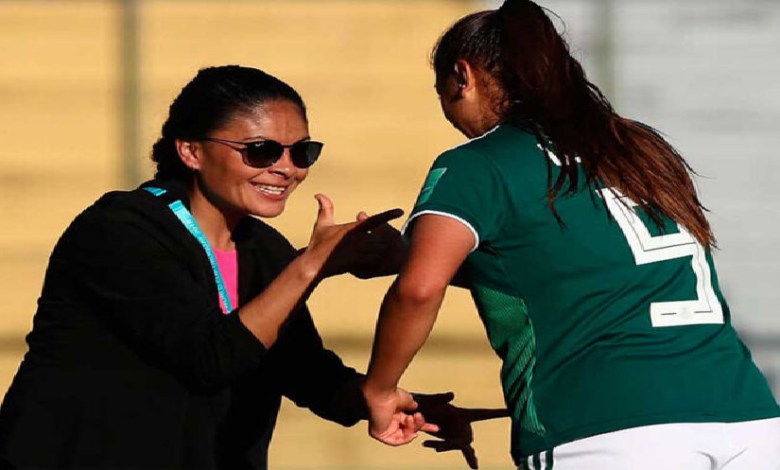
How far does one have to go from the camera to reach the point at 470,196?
2.60 metres

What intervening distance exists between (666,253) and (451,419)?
912mm

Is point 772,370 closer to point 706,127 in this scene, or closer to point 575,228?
point 706,127

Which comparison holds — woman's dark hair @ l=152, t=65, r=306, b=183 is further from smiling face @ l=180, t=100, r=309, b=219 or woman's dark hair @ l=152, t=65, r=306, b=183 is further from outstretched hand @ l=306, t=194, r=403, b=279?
outstretched hand @ l=306, t=194, r=403, b=279

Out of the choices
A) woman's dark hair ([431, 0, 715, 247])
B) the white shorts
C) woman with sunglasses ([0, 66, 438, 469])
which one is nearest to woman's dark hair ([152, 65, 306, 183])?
woman with sunglasses ([0, 66, 438, 469])

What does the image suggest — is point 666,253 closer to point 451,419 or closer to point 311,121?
point 451,419

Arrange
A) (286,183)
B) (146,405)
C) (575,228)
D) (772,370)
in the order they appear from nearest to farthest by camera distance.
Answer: (575,228)
(146,405)
(286,183)
(772,370)

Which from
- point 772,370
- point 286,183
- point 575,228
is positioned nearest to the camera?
point 575,228

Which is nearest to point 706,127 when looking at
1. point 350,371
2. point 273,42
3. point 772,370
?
point 772,370

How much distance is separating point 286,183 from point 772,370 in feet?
11.4

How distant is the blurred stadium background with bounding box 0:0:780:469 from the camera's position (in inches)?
247

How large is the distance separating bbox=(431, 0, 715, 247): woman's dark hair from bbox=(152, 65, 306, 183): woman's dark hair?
0.53m

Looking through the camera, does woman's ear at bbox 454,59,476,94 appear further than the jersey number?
Yes

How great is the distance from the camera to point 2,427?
3.02m

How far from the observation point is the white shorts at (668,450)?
257cm
